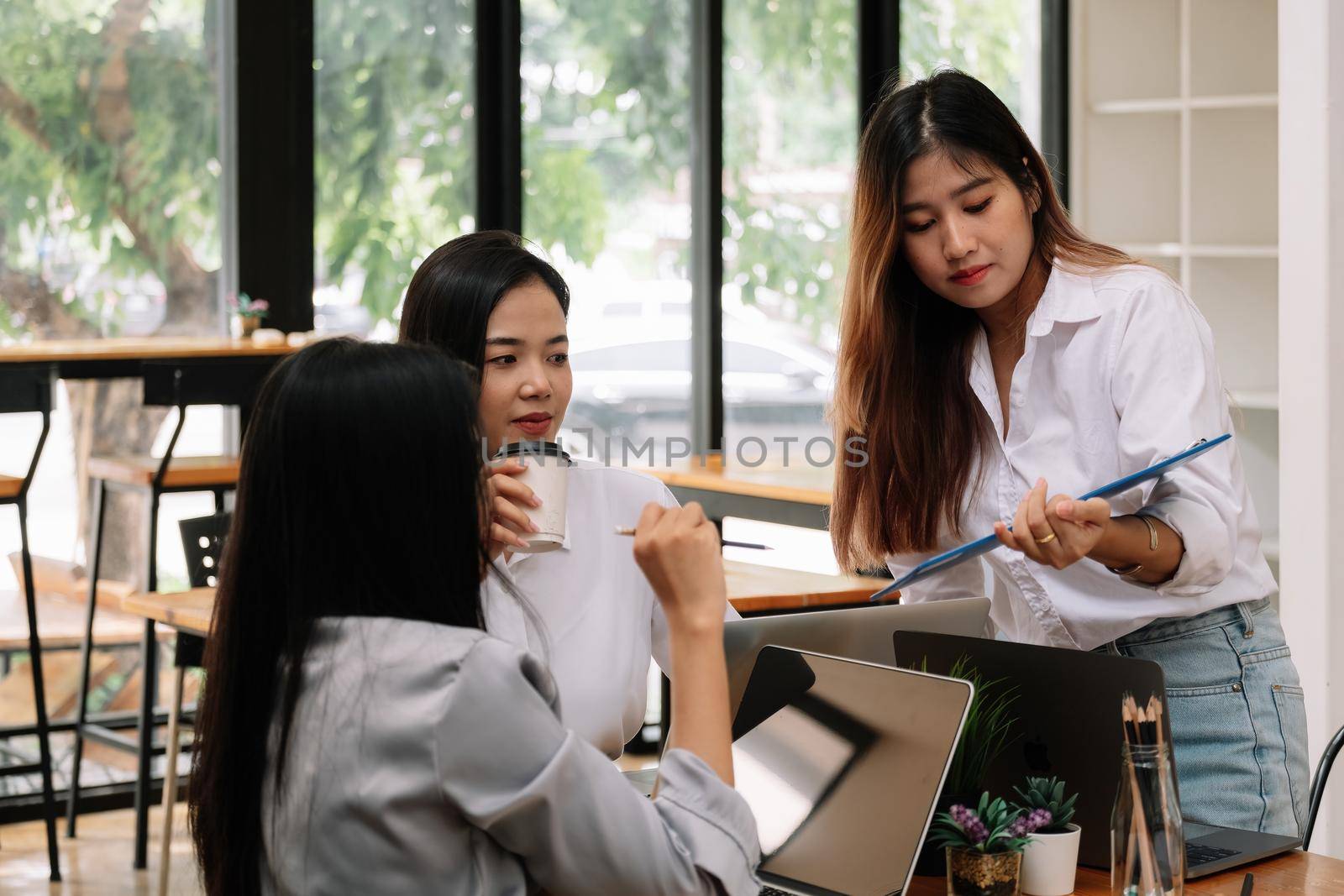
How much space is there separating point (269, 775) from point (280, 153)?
3494 mm

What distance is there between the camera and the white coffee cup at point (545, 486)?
1.50 m

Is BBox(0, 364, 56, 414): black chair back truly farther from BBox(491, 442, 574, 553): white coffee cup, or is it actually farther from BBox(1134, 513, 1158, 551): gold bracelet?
BBox(1134, 513, 1158, 551): gold bracelet

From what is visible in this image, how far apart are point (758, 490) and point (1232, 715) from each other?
7.58 feet

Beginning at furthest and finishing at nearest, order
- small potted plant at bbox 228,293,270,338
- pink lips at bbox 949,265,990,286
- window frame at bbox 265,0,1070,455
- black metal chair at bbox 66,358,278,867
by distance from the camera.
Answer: window frame at bbox 265,0,1070,455 < small potted plant at bbox 228,293,270,338 < black metal chair at bbox 66,358,278,867 < pink lips at bbox 949,265,990,286

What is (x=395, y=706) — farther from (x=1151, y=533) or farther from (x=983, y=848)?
(x=1151, y=533)

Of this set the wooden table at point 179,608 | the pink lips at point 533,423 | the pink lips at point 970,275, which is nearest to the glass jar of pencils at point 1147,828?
the pink lips at point 970,275

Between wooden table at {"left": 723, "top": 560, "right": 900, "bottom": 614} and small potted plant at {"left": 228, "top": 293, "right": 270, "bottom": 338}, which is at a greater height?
small potted plant at {"left": 228, "top": 293, "right": 270, "bottom": 338}

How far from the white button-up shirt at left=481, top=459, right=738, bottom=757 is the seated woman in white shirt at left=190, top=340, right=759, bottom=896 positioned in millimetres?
436

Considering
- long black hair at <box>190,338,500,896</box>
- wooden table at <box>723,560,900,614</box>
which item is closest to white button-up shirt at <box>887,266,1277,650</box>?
long black hair at <box>190,338,500,896</box>

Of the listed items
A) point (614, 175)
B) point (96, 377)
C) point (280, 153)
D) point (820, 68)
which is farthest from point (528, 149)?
point (96, 377)

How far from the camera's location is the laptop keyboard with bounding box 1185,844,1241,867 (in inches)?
56.2

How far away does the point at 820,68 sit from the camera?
5062 millimetres

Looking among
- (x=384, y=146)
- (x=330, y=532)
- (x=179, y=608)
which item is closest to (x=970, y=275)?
(x=330, y=532)

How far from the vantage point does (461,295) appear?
5.80 feet
